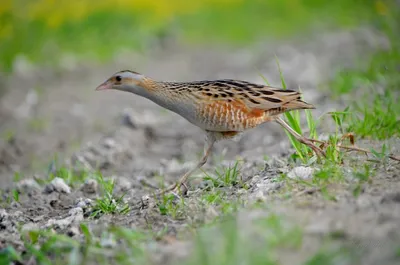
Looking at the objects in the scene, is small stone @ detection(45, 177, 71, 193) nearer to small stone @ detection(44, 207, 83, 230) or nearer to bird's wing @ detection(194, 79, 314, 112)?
small stone @ detection(44, 207, 83, 230)

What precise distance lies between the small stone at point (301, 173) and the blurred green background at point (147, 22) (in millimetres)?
7992

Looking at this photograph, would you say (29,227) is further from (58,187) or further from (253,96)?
(253,96)

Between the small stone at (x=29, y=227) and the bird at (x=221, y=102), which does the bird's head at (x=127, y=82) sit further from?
the small stone at (x=29, y=227)

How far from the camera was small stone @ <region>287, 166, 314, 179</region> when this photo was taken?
5.03 m

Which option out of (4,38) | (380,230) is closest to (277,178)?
(380,230)

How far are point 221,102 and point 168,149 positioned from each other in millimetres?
3042

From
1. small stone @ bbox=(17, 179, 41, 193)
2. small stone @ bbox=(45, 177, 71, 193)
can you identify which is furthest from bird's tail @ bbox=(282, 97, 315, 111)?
small stone @ bbox=(17, 179, 41, 193)

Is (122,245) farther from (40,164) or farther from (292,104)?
(40,164)

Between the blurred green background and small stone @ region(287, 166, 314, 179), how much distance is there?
7.99 meters

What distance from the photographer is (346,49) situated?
1291 centimetres

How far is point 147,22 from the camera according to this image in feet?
52.1

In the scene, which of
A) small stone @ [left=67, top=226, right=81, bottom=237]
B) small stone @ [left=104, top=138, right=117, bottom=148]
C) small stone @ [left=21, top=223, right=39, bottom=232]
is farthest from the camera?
small stone @ [left=104, top=138, right=117, bottom=148]

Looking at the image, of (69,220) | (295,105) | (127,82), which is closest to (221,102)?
(295,105)

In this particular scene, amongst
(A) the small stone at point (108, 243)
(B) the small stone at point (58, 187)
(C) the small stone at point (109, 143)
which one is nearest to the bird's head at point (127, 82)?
(B) the small stone at point (58, 187)
